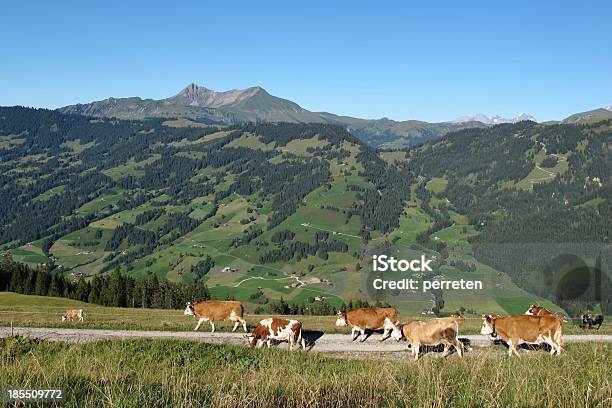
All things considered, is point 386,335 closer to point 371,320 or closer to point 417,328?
point 371,320

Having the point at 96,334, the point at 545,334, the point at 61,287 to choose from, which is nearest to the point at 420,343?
the point at 545,334

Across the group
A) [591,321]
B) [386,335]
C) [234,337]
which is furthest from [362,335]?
[591,321]

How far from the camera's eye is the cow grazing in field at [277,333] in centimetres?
2267

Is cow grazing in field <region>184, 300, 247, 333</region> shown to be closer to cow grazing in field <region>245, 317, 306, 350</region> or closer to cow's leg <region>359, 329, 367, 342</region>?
cow grazing in field <region>245, 317, 306, 350</region>

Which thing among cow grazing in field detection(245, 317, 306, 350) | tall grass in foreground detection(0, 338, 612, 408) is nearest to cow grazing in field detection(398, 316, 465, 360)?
cow grazing in field detection(245, 317, 306, 350)

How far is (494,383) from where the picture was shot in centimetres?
898

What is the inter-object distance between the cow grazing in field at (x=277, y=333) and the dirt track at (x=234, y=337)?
2.62 feet

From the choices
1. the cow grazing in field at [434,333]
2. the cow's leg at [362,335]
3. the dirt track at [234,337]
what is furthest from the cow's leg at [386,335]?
the cow grazing in field at [434,333]

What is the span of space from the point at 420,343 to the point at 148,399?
1528 centimetres

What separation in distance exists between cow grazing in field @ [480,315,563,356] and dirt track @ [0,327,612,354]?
9.32 ft

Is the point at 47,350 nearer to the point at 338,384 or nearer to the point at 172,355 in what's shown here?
the point at 172,355

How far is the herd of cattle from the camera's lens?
65.8 feet

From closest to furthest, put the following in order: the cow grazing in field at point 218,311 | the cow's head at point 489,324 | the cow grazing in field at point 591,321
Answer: the cow's head at point 489,324 → the cow grazing in field at point 218,311 → the cow grazing in field at point 591,321

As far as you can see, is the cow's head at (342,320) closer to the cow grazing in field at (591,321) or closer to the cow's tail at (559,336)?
the cow's tail at (559,336)
